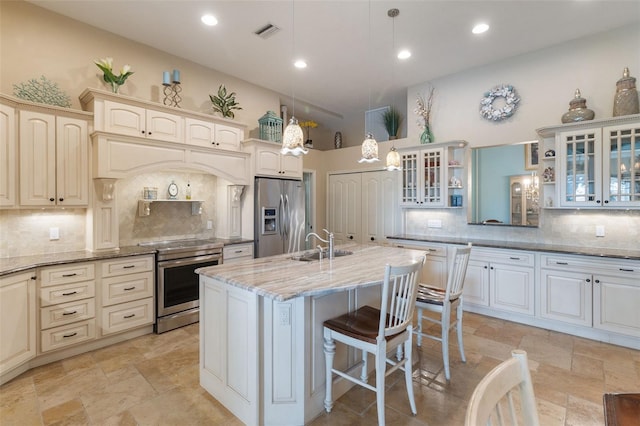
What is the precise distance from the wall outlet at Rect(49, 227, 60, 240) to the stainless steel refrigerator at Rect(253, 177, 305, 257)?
217 cm

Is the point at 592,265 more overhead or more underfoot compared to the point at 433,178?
more underfoot

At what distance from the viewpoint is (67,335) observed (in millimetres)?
2850

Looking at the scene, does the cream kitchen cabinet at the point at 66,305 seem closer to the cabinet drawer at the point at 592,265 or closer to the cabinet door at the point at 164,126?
the cabinet door at the point at 164,126

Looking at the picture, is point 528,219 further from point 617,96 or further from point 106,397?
point 106,397

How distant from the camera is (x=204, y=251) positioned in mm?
3734

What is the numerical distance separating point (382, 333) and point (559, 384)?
1.73 m

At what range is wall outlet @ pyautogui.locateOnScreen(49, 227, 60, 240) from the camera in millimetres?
3149

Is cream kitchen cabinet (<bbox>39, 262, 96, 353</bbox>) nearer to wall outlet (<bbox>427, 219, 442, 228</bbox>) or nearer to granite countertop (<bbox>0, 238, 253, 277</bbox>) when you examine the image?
granite countertop (<bbox>0, 238, 253, 277</bbox>)

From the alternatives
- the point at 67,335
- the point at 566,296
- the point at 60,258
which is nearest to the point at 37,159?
the point at 60,258

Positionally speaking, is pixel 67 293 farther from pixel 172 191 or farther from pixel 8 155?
pixel 172 191

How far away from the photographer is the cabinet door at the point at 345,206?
5.80 metres

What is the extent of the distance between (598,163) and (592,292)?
4.56 ft

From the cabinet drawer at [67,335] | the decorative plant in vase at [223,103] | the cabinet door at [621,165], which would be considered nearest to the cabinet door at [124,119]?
the decorative plant in vase at [223,103]

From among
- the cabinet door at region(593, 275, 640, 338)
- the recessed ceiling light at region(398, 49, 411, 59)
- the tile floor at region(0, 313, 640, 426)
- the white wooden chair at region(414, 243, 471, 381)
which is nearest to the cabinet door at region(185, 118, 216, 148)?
the tile floor at region(0, 313, 640, 426)
